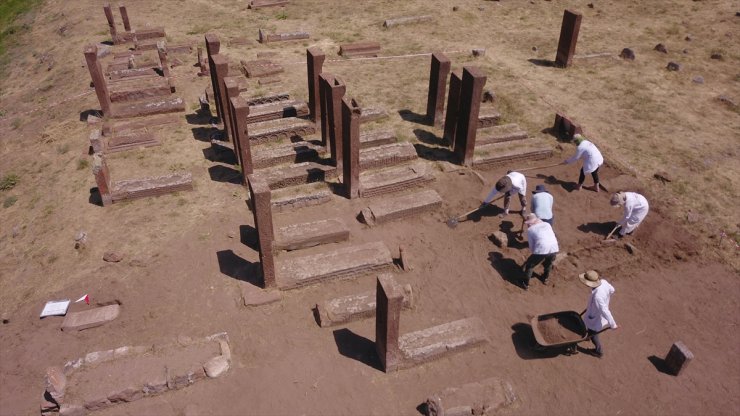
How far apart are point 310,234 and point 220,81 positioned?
5066mm

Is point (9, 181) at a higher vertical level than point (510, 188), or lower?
lower

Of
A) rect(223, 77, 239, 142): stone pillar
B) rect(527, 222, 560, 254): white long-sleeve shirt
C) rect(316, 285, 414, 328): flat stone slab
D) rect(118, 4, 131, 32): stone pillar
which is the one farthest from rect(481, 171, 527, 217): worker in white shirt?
rect(118, 4, 131, 32): stone pillar

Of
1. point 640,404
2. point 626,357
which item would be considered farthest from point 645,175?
point 640,404

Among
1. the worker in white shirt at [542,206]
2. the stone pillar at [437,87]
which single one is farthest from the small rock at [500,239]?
the stone pillar at [437,87]

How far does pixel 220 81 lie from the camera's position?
13.1 m

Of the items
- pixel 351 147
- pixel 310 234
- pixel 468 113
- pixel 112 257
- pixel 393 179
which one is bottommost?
pixel 112 257

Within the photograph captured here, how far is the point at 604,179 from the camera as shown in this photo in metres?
13.0

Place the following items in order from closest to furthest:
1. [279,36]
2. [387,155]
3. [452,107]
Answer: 1. [387,155]
2. [452,107]
3. [279,36]

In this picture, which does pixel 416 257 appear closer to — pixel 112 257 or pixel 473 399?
pixel 473 399

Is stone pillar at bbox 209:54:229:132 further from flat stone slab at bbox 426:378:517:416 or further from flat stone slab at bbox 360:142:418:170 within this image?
flat stone slab at bbox 426:378:517:416

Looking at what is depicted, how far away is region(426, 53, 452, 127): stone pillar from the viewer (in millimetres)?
13935

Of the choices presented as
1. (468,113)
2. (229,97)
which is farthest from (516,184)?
(229,97)

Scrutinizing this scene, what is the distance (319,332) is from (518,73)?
492 inches

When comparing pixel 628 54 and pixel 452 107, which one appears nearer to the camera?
pixel 452 107
